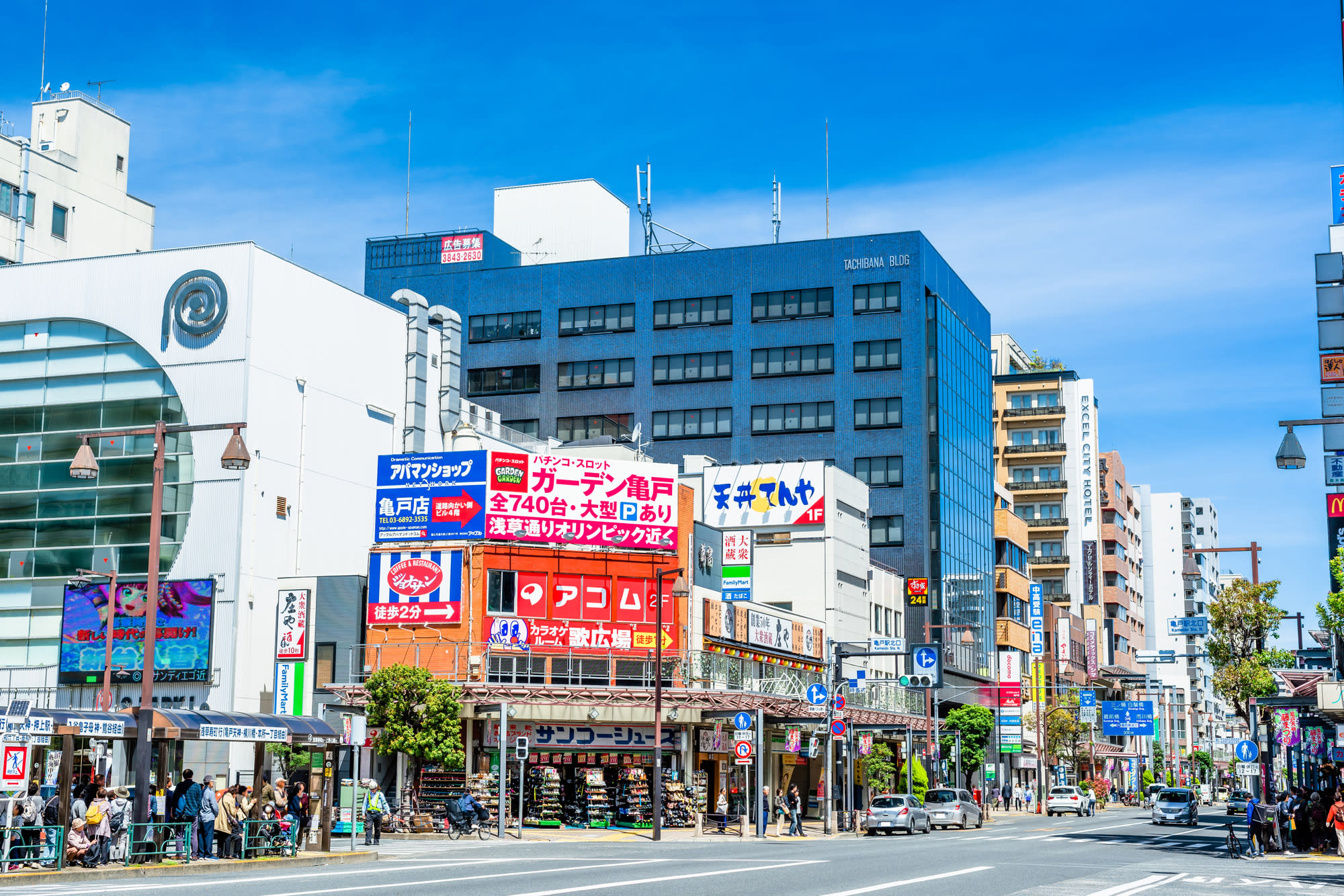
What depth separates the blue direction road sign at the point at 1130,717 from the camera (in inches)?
4375

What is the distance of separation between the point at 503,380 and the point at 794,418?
22.0 meters

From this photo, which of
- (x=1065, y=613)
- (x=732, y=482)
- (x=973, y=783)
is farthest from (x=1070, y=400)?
(x=732, y=482)

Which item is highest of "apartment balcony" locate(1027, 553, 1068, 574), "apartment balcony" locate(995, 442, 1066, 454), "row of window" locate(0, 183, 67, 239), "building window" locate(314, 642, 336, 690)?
"row of window" locate(0, 183, 67, 239)

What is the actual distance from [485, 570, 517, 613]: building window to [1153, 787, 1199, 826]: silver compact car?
31.6 meters

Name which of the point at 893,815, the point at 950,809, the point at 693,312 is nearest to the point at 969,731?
the point at 950,809

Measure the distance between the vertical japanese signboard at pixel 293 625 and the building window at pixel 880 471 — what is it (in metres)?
48.0

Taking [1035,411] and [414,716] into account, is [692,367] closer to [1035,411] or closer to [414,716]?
[1035,411]

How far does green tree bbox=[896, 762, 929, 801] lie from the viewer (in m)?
82.2

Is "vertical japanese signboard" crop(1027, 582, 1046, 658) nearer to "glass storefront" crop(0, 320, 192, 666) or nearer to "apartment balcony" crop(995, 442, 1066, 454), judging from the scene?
"apartment balcony" crop(995, 442, 1066, 454)

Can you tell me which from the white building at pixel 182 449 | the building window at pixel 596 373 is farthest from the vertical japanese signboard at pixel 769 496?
the building window at pixel 596 373

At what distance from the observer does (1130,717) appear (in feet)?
365

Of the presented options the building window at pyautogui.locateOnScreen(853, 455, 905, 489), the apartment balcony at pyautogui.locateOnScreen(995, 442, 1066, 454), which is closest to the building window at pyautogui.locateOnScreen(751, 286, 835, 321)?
the building window at pyautogui.locateOnScreen(853, 455, 905, 489)

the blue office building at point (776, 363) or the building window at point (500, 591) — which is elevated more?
the blue office building at point (776, 363)

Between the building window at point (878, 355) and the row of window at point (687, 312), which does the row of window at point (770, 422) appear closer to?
the building window at point (878, 355)
